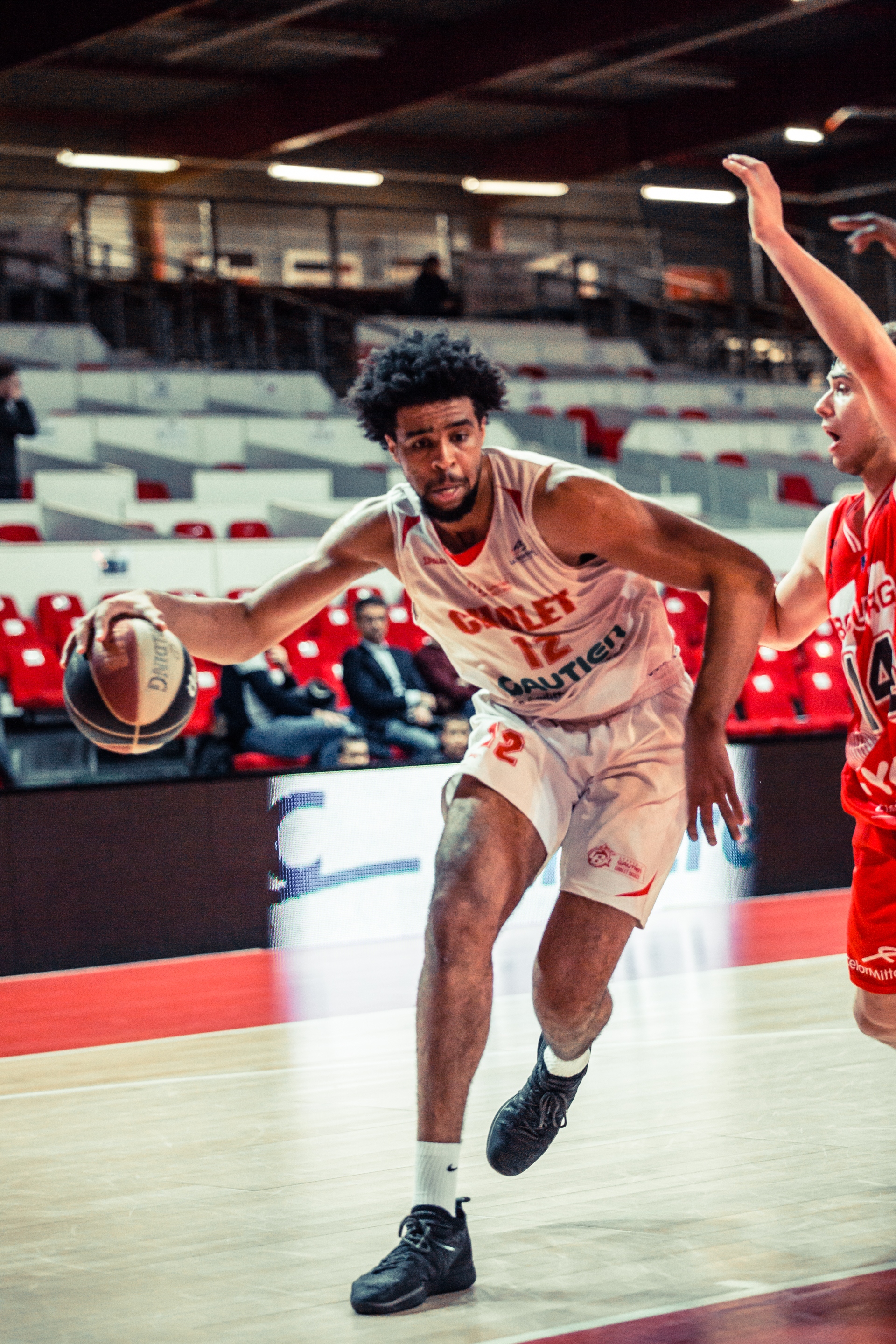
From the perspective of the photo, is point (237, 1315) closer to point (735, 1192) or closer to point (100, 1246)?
point (100, 1246)

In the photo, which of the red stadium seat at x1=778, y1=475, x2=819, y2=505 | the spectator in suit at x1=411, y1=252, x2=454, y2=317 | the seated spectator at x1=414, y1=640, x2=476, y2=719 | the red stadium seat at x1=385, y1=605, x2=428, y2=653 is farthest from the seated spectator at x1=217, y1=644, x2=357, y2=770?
the spectator in suit at x1=411, y1=252, x2=454, y2=317

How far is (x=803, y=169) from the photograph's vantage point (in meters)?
24.9

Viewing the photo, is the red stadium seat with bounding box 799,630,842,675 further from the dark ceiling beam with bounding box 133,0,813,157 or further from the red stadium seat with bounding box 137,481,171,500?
the dark ceiling beam with bounding box 133,0,813,157

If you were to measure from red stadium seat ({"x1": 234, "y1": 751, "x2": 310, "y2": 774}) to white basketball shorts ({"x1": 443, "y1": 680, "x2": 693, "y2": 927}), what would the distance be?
4364 millimetres

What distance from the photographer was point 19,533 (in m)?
9.95

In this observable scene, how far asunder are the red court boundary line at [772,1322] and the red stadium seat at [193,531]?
8.18 meters

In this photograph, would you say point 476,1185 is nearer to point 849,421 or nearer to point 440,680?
point 849,421

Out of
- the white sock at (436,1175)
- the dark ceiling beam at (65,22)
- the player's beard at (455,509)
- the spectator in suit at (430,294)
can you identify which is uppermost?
the dark ceiling beam at (65,22)

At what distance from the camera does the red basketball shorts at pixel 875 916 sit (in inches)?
114

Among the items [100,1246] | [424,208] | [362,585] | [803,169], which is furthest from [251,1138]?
[803,169]

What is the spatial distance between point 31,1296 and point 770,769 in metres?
5.19

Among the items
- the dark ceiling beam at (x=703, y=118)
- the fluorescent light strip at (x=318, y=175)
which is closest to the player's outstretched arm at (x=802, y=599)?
the dark ceiling beam at (x=703, y=118)

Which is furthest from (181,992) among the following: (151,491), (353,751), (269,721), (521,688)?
(151,491)

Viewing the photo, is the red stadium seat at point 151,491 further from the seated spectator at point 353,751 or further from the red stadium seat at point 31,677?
the seated spectator at point 353,751
